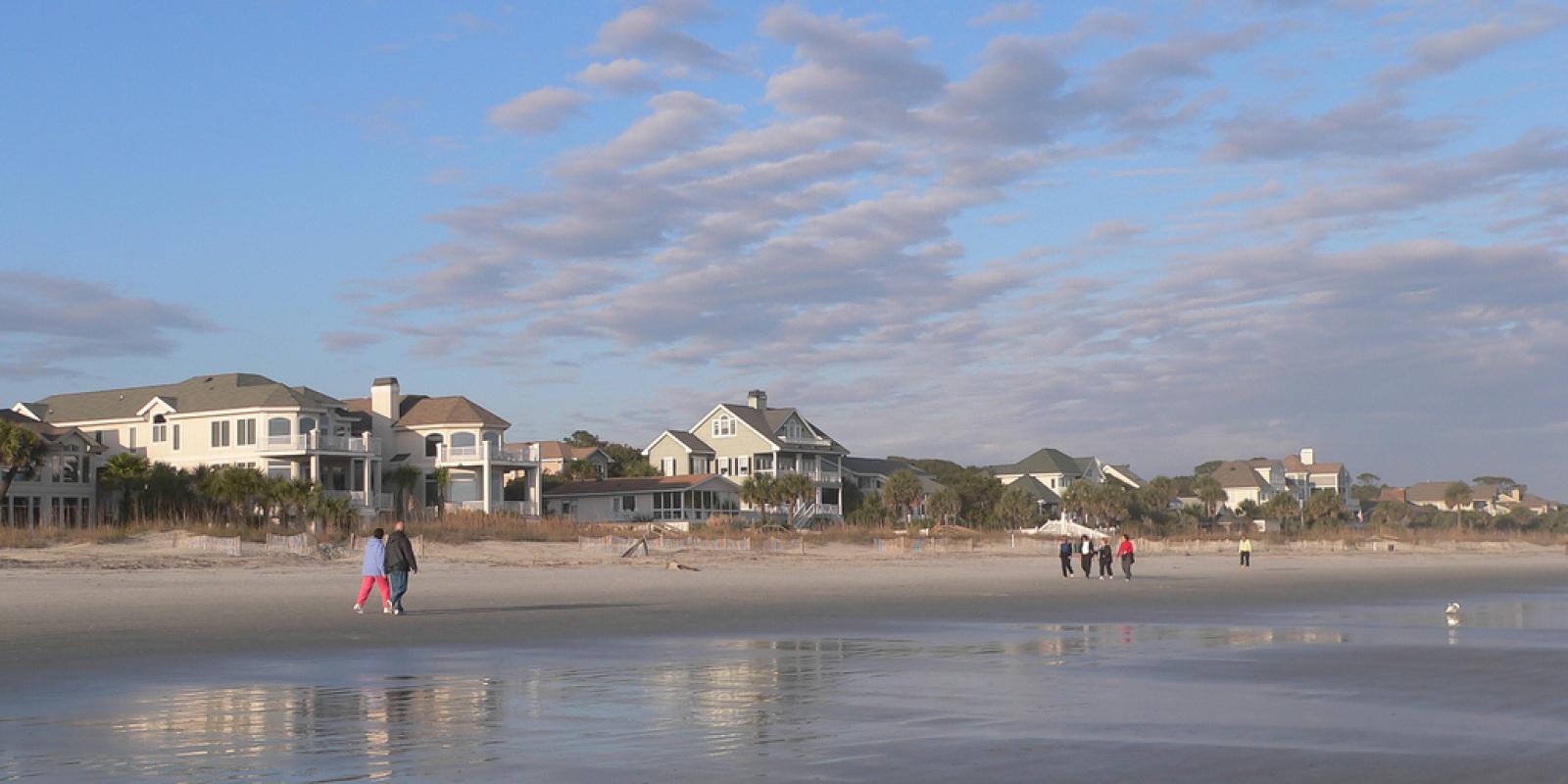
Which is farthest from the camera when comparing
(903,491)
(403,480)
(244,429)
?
(903,491)

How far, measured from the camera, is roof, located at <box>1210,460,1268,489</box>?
473ft

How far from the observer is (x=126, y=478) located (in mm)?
62969

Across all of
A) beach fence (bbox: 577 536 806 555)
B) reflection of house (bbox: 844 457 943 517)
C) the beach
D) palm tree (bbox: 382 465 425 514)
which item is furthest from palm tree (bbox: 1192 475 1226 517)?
the beach

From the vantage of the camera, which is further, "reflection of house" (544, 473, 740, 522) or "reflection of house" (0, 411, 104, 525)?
"reflection of house" (544, 473, 740, 522)

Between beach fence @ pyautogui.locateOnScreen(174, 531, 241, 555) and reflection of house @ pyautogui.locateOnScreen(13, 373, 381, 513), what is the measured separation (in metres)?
22.5

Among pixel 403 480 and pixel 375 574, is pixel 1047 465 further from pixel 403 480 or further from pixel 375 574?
pixel 375 574

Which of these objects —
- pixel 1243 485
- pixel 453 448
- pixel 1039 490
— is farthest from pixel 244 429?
pixel 1243 485

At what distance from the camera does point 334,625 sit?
74.6ft

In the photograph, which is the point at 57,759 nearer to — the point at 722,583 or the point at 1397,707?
the point at 1397,707

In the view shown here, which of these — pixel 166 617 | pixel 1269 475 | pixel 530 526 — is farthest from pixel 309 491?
pixel 1269 475

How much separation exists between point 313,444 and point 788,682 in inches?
2275

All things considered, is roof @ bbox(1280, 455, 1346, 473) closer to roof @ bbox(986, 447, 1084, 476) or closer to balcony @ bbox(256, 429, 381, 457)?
roof @ bbox(986, 447, 1084, 476)

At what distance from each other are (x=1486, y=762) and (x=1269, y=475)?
482 feet

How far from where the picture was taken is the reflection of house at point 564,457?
9532 centimetres
